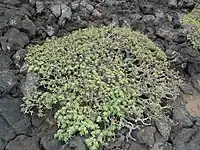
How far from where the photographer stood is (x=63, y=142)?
2805 mm

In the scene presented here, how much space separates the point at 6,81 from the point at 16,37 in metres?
0.64

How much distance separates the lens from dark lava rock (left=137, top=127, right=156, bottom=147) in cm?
287

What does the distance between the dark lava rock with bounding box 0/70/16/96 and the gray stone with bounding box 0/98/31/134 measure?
9cm

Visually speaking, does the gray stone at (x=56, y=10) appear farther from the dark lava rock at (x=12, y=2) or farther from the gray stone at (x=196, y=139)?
the gray stone at (x=196, y=139)

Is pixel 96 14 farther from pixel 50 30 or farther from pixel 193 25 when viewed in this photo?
pixel 193 25

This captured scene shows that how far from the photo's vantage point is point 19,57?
3443mm

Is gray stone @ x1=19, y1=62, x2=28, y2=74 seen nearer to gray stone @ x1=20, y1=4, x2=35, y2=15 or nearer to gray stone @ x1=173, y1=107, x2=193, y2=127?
gray stone @ x1=20, y1=4, x2=35, y2=15

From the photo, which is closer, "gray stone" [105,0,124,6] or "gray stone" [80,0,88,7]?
"gray stone" [80,0,88,7]

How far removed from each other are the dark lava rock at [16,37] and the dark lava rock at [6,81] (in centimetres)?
43

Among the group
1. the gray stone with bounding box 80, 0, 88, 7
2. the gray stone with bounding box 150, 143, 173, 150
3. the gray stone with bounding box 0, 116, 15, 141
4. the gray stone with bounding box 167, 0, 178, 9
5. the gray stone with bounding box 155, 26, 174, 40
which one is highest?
the gray stone with bounding box 167, 0, 178, 9

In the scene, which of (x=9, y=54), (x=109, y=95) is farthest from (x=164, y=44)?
(x=9, y=54)

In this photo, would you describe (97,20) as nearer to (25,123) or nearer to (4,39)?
(4,39)

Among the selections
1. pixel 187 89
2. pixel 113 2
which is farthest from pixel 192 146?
pixel 113 2

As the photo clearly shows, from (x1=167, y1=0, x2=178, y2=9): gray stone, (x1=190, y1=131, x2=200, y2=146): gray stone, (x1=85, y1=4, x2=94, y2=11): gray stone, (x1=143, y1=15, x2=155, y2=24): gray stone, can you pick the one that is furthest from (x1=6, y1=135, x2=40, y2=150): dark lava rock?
(x1=167, y1=0, x2=178, y2=9): gray stone
